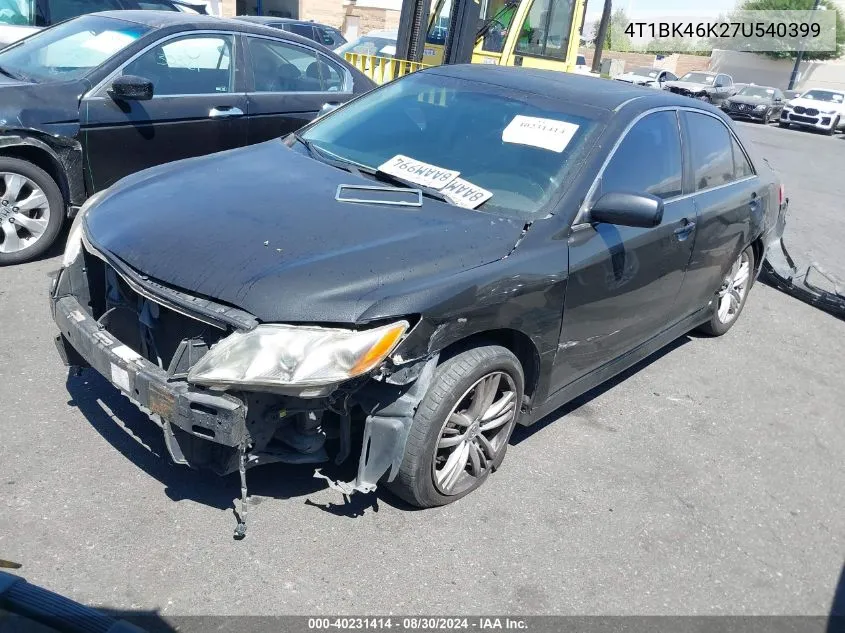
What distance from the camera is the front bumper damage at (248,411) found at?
2502 mm

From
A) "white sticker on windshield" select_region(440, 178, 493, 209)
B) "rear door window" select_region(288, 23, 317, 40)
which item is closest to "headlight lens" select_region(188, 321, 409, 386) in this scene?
"white sticker on windshield" select_region(440, 178, 493, 209)

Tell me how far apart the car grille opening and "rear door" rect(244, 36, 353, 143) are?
3099mm

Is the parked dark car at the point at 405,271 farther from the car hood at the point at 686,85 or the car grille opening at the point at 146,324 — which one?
the car hood at the point at 686,85

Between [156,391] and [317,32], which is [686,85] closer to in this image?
[317,32]

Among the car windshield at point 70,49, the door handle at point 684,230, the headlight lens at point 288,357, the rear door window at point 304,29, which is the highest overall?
the car windshield at point 70,49

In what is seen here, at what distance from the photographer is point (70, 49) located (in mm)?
5664

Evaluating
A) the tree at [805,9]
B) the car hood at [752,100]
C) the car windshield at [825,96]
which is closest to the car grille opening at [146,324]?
the car hood at [752,100]

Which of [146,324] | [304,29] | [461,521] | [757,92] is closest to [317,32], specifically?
[304,29]

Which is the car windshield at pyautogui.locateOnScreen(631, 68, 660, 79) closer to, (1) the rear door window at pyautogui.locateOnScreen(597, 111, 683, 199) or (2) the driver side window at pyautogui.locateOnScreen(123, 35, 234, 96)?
(2) the driver side window at pyautogui.locateOnScreen(123, 35, 234, 96)

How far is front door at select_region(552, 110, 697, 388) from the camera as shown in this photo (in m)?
3.36

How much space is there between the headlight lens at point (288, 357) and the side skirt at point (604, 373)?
4.02ft

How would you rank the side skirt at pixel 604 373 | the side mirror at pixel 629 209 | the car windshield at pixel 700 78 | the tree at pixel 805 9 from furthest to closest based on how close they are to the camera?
the tree at pixel 805 9
the car windshield at pixel 700 78
the side skirt at pixel 604 373
the side mirror at pixel 629 209

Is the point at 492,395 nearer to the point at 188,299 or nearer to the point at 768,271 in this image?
the point at 188,299

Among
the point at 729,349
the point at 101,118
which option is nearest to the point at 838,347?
the point at 729,349
